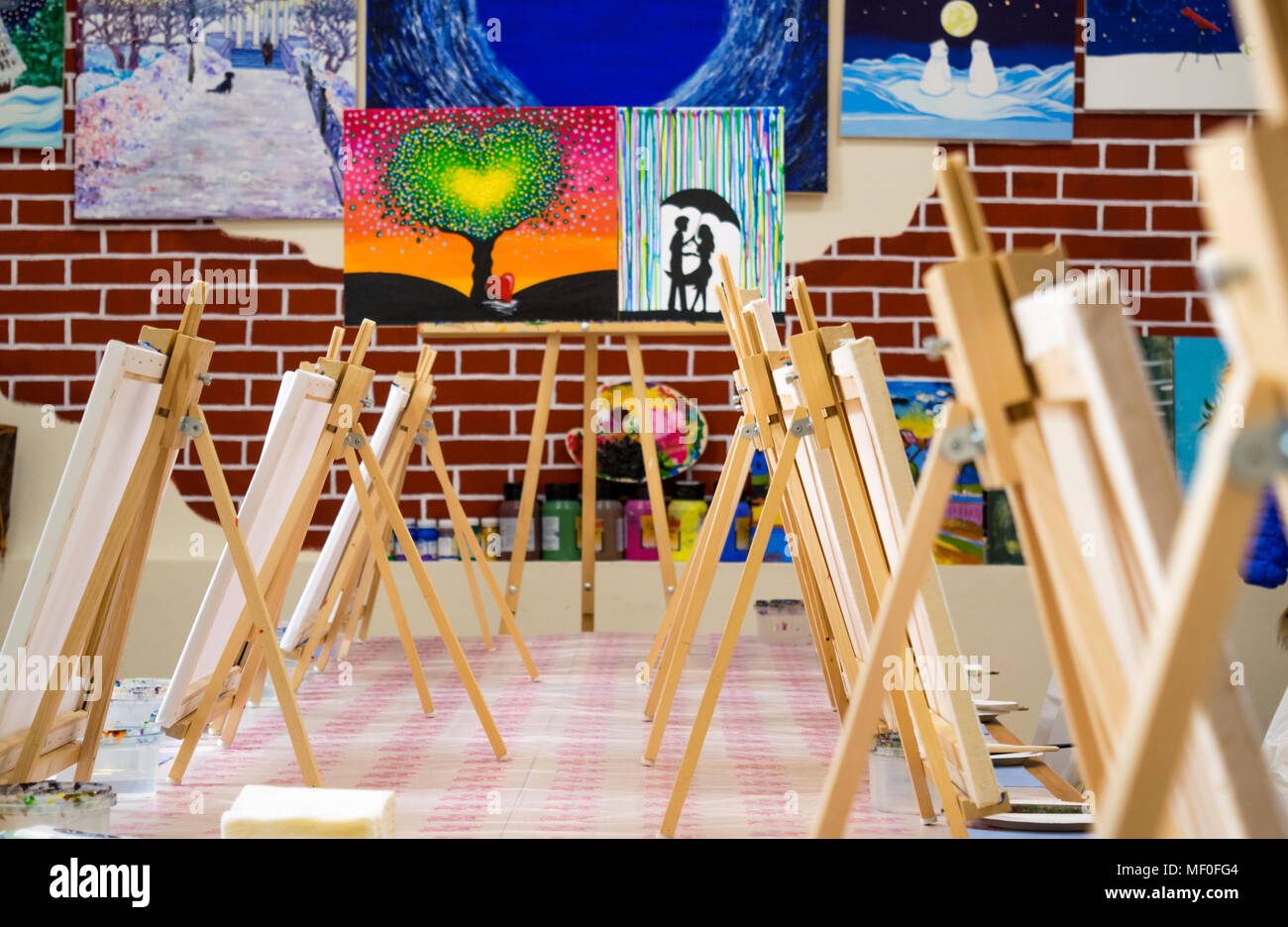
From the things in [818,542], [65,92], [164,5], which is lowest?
[818,542]

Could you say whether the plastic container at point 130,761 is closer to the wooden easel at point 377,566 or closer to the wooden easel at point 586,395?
the wooden easel at point 377,566

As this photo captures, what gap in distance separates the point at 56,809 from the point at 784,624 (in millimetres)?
2449

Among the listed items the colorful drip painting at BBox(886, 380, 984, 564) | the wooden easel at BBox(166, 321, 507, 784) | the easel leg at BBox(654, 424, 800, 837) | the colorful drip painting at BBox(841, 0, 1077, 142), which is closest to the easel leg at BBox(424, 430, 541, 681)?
the wooden easel at BBox(166, 321, 507, 784)

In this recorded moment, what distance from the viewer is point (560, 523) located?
4168 mm

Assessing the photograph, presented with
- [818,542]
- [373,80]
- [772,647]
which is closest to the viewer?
[818,542]

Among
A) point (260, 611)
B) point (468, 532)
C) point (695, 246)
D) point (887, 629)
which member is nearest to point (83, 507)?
point (260, 611)

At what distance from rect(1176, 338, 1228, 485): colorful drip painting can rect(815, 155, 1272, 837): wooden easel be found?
3.41 meters

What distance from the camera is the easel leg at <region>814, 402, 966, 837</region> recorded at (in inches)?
43.1

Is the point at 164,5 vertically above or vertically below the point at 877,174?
above

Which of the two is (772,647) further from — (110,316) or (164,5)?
(164,5)

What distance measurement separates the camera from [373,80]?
4.20 m
